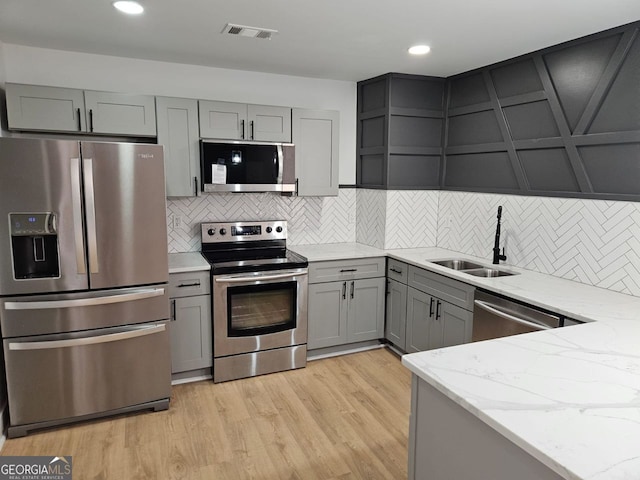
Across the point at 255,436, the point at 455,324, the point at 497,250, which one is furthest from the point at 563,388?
the point at 497,250

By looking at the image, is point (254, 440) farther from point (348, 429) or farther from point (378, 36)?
point (378, 36)

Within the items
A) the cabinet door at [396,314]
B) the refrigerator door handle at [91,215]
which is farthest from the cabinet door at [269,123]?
the cabinet door at [396,314]

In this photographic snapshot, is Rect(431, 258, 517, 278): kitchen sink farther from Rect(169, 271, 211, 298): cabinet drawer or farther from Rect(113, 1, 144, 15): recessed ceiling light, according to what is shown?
Rect(113, 1, 144, 15): recessed ceiling light

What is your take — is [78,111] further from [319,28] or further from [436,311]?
[436,311]

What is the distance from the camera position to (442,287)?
10.2ft

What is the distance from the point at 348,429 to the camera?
8.73 ft

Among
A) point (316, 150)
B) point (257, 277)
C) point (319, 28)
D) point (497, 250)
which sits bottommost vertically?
point (257, 277)

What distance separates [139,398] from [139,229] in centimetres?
111

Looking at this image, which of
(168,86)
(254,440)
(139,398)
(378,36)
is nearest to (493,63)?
(378,36)

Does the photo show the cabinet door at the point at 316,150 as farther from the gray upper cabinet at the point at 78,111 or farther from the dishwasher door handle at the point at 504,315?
the dishwasher door handle at the point at 504,315

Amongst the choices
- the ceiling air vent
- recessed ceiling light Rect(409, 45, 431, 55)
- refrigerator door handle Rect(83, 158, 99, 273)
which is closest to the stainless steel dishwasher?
recessed ceiling light Rect(409, 45, 431, 55)

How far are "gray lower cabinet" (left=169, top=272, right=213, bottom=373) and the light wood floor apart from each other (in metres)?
0.22
